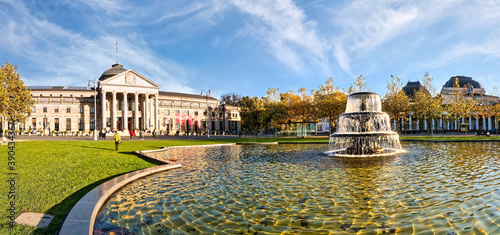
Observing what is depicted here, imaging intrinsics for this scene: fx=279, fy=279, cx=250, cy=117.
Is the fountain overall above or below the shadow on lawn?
above

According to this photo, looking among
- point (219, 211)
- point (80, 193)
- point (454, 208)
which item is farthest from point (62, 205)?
point (454, 208)

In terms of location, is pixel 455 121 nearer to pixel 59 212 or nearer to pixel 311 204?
pixel 311 204

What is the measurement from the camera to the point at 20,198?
6832mm

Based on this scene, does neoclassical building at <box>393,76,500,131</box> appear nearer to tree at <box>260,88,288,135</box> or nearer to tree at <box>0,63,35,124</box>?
tree at <box>260,88,288,135</box>

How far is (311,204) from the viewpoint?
6559 millimetres

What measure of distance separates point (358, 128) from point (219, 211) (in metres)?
14.9

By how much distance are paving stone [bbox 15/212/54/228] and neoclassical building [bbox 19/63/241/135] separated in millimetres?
65655

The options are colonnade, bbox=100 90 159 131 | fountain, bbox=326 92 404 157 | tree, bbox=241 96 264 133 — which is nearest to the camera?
fountain, bbox=326 92 404 157

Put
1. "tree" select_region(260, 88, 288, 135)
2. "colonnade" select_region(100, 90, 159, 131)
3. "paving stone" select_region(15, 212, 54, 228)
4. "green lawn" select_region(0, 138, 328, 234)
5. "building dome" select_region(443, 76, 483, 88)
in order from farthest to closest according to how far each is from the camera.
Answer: "building dome" select_region(443, 76, 483, 88) < "colonnade" select_region(100, 90, 159, 131) < "tree" select_region(260, 88, 288, 135) < "green lawn" select_region(0, 138, 328, 234) < "paving stone" select_region(15, 212, 54, 228)

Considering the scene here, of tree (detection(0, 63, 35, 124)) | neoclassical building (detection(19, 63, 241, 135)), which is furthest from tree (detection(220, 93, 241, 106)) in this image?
tree (detection(0, 63, 35, 124))

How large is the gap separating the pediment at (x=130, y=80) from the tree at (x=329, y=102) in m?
45.8

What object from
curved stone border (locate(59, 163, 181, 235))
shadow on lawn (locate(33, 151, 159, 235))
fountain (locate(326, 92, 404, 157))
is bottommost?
shadow on lawn (locate(33, 151, 159, 235))

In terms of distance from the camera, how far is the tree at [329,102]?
1759 inches

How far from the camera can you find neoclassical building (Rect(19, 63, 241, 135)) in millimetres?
71188
